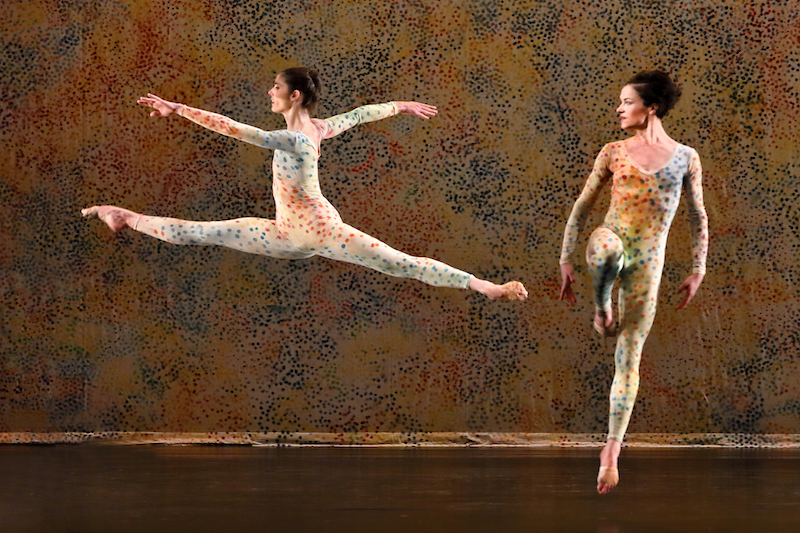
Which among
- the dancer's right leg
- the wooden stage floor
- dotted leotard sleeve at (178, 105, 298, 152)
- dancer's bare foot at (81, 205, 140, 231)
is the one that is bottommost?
the wooden stage floor

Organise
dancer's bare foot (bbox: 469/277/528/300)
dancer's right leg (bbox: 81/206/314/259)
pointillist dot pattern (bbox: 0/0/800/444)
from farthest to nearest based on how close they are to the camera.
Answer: pointillist dot pattern (bbox: 0/0/800/444) < dancer's right leg (bbox: 81/206/314/259) < dancer's bare foot (bbox: 469/277/528/300)

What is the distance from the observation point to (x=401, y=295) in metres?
5.01

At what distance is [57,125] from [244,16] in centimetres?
120

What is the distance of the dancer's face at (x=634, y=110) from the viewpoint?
323 cm

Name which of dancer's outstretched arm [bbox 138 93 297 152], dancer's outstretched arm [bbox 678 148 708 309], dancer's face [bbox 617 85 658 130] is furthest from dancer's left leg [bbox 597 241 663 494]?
dancer's outstretched arm [bbox 138 93 297 152]

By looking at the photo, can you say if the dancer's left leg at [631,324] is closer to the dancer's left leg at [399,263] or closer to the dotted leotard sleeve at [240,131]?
the dancer's left leg at [399,263]

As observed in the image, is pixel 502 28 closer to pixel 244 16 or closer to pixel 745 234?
pixel 244 16

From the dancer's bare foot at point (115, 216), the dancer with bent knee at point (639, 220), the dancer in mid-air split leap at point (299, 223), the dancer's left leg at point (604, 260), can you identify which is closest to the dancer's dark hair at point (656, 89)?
the dancer with bent knee at point (639, 220)

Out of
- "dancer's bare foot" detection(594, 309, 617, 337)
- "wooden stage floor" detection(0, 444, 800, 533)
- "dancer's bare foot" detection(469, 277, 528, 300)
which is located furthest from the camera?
"dancer's bare foot" detection(469, 277, 528, 300)

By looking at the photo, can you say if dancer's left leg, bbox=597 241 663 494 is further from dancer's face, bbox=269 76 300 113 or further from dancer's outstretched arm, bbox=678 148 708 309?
dancer's face, bbox=269 76 300 113

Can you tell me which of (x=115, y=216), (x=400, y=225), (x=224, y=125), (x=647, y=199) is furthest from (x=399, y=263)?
(x=400, y=225)

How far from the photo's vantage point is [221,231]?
3.64 metres

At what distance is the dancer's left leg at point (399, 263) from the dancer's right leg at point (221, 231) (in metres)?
0.16

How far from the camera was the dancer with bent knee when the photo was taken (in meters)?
3.15
